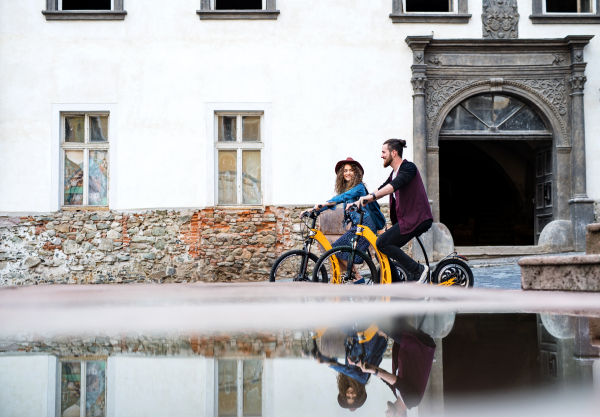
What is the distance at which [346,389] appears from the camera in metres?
1.25

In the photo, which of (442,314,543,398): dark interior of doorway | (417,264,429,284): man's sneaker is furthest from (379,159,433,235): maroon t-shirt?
(442,314,543,398): dark interior of doorway

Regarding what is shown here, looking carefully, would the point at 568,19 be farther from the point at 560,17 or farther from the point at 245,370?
the point at 245,370

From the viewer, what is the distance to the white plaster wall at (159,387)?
1.12 meters

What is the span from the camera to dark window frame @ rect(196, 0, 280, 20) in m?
10.8

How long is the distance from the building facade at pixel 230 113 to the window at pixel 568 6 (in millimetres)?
379

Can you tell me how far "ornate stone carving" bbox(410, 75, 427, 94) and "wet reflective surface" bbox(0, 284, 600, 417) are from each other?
8184 mm

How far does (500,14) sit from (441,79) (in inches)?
61.1

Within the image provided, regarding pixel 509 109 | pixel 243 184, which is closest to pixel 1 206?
pixel 243 184

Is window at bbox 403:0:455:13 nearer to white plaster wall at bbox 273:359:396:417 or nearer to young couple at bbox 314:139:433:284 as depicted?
young couple at bbox 314:139:433:284

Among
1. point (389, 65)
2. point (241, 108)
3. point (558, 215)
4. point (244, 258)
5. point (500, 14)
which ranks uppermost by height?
point (500, 14)

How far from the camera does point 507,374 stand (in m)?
1.37

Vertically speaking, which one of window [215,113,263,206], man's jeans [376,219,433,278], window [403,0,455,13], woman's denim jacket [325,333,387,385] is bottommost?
woman's denim jacket [325,333,387,385]

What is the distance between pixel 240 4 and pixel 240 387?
10921 millimetres

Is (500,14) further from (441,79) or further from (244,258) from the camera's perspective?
(244,258)
